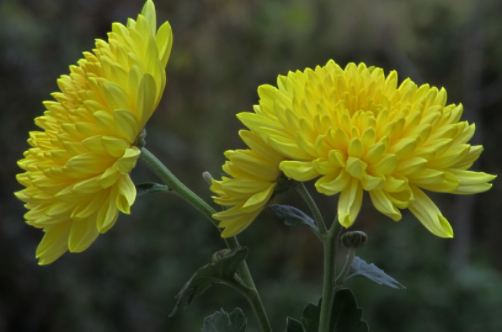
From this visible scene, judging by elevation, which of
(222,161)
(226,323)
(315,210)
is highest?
(315,210)

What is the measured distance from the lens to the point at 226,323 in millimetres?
601

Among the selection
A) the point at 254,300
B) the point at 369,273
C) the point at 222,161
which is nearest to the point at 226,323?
the point at 254,300

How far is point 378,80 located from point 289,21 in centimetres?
393

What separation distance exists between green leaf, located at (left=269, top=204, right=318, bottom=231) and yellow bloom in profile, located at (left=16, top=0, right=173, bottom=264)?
0.44ft

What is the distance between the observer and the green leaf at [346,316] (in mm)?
614

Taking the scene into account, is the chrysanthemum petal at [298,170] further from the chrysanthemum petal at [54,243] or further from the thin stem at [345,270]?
the chrysanthemum petal at [54,243]

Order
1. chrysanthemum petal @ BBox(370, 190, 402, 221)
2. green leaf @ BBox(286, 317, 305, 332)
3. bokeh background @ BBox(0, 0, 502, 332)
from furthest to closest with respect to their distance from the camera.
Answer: bokeh background @ BBox(0, 0, 502, 332), green leaf @ BBox(286, 317, 305, 332), chrysanthemum petal @ BBox(370, 190, 402, 221)

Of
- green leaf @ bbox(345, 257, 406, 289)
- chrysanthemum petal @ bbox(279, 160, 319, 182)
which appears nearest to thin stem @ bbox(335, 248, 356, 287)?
green leaf @ bbox(345, 257, 406, 289)

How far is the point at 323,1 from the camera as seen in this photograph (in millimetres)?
4449

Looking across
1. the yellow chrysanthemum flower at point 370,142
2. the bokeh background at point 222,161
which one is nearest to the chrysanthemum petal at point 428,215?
the yellow chrysanthemum flower at point 370,142

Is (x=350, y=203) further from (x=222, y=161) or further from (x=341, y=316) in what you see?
(x=222, y=161)

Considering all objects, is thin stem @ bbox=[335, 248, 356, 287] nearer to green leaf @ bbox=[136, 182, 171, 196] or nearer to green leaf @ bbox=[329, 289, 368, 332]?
green leaf @ bbox=[329, 289, 368, 332]

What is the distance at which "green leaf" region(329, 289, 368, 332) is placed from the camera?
0.61m

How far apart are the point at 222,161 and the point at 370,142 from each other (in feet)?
10.8
